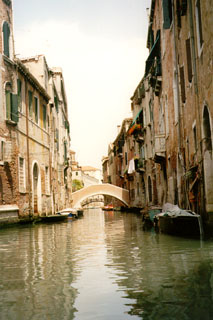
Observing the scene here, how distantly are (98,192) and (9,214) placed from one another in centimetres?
2387

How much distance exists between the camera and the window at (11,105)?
695 inches

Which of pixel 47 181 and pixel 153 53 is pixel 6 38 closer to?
pixel 153 53

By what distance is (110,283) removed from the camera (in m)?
5.46

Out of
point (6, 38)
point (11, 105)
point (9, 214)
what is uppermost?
point (6, 38)

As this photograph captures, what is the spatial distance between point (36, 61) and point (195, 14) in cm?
1611

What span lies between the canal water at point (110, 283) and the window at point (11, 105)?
9388 mm

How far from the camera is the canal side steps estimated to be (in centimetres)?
1664

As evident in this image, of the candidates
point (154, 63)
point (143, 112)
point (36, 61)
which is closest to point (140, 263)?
point (154, 63)

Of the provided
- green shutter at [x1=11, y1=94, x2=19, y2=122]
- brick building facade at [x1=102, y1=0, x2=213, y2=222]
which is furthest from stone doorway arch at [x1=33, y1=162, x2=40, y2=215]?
brick building facade at [x1=102, y1=0, x2=213, y2=222]

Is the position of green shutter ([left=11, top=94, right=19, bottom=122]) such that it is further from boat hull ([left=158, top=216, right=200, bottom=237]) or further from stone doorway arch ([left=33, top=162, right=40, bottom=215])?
boat hull ([left=158, top=216, right=200, bottom=237])

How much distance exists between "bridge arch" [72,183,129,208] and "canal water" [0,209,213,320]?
30991mm

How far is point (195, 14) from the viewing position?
34.7 feet

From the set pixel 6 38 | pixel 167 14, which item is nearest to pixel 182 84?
pixel 167 14

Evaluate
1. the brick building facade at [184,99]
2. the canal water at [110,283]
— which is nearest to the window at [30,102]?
the brick building facade at [184,99]
